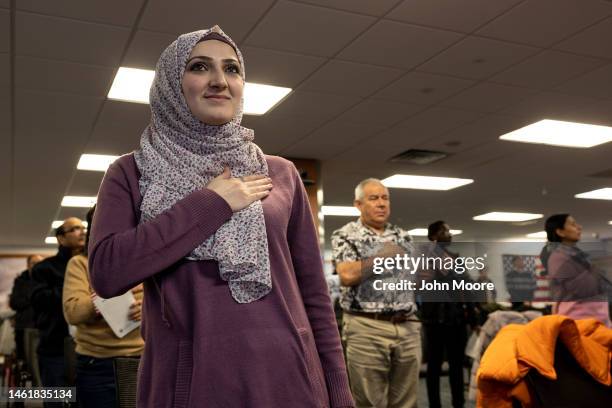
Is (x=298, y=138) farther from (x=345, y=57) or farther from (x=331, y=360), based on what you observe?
(x=331, y=360)

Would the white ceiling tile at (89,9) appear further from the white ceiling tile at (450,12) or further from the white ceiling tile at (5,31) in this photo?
the white ceiling tile at (450,12)

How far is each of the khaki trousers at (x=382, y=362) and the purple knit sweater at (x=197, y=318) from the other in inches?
82.7

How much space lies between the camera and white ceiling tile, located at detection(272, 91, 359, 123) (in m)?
5.33

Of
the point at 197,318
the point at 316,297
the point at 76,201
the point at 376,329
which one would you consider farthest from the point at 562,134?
the point at 76,201

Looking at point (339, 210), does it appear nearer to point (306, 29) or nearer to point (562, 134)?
point (562, 134)

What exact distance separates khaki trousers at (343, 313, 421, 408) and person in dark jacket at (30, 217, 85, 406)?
1.51m

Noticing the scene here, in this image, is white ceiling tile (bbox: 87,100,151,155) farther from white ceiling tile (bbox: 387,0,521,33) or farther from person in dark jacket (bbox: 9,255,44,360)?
white ceiling tile (bbox: 387,0,521,33)

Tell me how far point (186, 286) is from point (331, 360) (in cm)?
30

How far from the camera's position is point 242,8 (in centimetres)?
370

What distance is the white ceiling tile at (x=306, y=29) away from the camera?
149 inches

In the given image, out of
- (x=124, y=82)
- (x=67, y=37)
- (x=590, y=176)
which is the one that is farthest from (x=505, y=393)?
(x=590, y=176)

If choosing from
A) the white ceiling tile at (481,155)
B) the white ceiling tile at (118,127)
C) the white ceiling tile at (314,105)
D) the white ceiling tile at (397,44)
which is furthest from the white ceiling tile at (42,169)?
the white ceiling tile at (481,155)

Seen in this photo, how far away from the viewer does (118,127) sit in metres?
5.92

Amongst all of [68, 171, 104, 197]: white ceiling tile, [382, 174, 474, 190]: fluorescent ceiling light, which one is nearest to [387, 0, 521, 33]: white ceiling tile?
[382, 174, 474, 190]: fluorescent ceiling light
